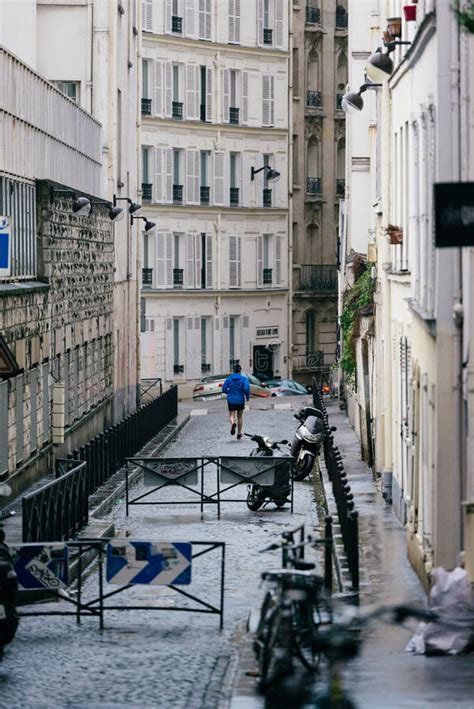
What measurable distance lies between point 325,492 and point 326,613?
502 inches

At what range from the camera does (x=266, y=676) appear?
535 inches

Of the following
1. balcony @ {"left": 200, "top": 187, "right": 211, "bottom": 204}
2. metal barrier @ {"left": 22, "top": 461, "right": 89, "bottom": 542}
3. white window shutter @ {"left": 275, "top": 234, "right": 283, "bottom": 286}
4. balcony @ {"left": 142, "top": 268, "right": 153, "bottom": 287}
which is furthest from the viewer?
white window shutter @ {"left": 275, "top": 234, "right": 283, "bottom": 286}

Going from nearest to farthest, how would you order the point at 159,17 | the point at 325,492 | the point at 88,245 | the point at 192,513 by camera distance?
the point at 192,513 < the point at 325,492 < the point at 88,245 < the point at 159,17

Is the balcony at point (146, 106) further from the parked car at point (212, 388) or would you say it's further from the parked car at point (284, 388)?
the parked car at point (284, 388)

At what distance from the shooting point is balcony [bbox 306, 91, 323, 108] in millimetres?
75750

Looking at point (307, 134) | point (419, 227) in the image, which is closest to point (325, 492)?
point (419, 227)

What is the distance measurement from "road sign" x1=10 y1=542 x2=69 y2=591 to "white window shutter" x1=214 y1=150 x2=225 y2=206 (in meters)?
51.5

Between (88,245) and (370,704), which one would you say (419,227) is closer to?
(370,704)

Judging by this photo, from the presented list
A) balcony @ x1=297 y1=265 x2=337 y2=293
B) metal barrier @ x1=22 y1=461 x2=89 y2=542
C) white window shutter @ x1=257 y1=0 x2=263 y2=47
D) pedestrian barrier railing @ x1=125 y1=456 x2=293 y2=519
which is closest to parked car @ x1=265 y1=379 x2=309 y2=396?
balcony @ x1=297 y1=265 x2=337 y2=293

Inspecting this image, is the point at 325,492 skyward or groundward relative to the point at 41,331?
groundward

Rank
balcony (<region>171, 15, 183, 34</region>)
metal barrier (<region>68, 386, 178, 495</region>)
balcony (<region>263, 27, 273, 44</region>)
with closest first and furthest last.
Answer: metal barrier (<region>68, 386, 178, 495</region>), balcony (<region>171, 15, 183, 34</region>), balcony (<region>263, 27, 273, 44</region>)

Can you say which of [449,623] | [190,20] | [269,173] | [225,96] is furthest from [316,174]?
[449,623]

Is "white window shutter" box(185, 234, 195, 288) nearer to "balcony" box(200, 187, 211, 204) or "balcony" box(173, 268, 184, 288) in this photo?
"balcony" box(173, 268, 184, 288)

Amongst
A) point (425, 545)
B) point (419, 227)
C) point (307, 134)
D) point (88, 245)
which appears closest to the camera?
point (425, 545)
